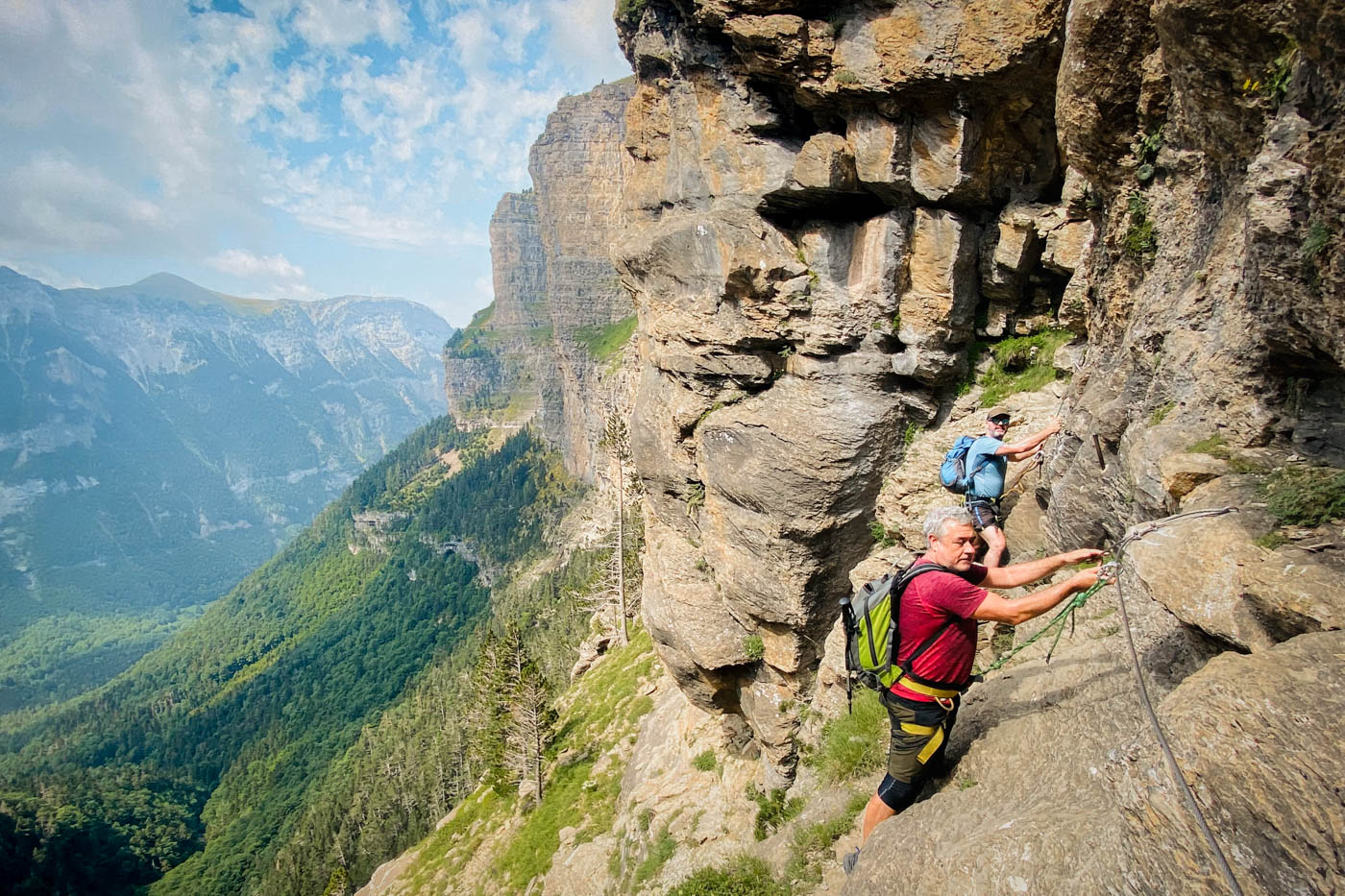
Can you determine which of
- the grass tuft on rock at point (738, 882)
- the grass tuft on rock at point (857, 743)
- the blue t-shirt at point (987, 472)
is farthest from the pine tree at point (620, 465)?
the blue t-shirt at point (987, 472)

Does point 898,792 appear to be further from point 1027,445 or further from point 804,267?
point 804,267

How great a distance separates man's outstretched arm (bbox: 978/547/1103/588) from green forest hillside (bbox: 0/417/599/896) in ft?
105

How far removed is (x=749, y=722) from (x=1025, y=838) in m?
14.3

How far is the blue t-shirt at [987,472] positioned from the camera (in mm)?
10008

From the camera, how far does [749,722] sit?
1866 cm

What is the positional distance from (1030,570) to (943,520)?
0.88 meters

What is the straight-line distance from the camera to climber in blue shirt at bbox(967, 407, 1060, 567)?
385 inches

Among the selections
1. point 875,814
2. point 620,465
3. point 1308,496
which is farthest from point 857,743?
point 620,465

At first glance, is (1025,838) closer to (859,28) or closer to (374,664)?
(859,28)

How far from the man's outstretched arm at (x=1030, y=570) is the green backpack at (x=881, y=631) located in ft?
1.89

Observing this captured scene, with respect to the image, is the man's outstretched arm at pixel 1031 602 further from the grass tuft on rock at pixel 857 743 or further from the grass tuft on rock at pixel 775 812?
the grass tuft on rock at pixel 775 812

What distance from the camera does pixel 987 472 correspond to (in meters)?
10.1

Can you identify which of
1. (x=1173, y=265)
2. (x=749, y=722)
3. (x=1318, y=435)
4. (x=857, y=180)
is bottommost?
(x=749, y=722)

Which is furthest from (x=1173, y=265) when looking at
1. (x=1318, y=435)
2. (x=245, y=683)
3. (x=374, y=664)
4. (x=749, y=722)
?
(x=245, y=683)
